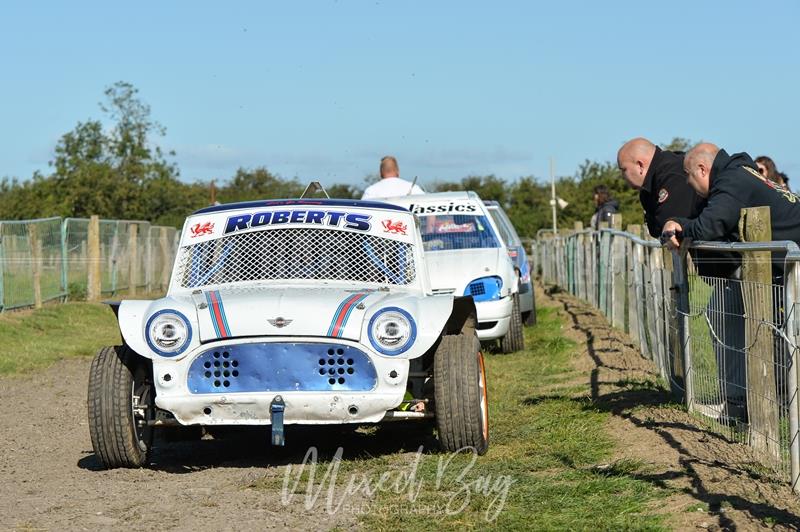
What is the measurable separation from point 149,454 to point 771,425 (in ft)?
11.6

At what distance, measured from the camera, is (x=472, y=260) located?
13.1 m

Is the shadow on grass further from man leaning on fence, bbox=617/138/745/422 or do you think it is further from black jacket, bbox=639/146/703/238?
black jacket, bbox=639/146/703/238

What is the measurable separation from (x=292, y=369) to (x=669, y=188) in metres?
3.20

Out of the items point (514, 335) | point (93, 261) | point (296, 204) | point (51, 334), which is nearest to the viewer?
point (296, 204)

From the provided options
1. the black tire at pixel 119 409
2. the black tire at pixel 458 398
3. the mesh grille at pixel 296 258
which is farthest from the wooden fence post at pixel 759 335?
the black tire at pixel 119 409

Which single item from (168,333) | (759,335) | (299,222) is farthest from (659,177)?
(168,333)

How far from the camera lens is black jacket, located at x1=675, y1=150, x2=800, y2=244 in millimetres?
7254

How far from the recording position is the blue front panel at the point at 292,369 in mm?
6859

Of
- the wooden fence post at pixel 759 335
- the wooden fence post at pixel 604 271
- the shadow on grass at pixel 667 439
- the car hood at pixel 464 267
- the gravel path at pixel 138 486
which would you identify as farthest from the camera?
the wooden fence post at pixel 604 271

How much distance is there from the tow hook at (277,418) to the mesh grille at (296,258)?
1.44 meters

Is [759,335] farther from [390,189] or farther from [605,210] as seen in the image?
[605,210]

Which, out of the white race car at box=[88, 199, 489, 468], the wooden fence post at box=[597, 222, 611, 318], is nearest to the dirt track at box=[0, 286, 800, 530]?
the white race car at box=[88, 199, 489, 468]

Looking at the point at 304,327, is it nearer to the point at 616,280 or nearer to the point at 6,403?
the point at 6,403

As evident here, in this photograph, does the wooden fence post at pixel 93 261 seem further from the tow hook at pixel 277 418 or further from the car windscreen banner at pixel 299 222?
the tow hook at pixel 277 418
